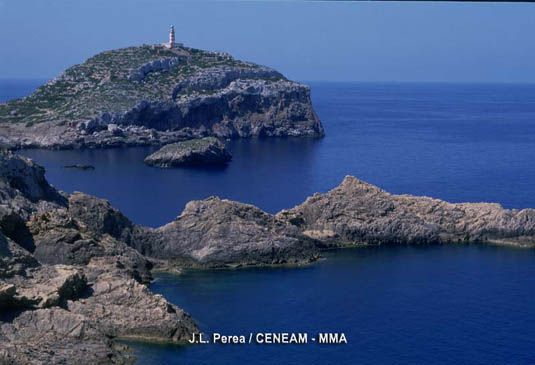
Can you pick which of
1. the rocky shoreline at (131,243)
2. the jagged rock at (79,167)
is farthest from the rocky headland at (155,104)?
the rocky shoreline at (131,243)

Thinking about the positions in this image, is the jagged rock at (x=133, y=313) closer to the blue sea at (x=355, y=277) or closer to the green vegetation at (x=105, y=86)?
the blue sea at (x=355, y=277)

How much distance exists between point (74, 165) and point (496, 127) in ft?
273

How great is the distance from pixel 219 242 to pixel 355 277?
9.63 metres

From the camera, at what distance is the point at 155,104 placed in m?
119

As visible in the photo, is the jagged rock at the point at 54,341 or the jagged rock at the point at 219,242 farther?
the jagged rock at the point at 219,242

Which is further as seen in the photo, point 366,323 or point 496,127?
point 496,127

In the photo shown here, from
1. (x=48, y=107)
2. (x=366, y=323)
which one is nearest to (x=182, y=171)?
(x=48, y=107)

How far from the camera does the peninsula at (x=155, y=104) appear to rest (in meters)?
112

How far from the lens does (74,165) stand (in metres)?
92.9

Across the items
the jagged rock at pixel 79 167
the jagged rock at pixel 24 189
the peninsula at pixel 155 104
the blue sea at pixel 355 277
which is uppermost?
the peninsula at pixel 155 104

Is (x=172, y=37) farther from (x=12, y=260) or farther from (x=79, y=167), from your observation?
(x=12, y=260)

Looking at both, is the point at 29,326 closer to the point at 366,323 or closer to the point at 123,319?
the point at 123,319

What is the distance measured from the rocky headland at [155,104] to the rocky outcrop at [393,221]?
58.5m

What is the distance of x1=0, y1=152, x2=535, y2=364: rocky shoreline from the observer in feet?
113
